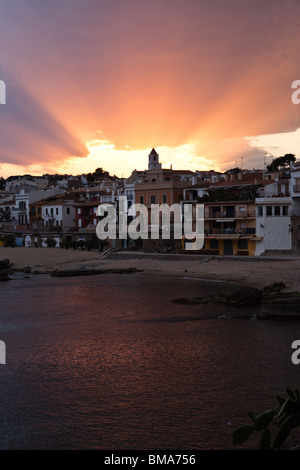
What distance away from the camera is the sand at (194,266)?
46197 millimetres

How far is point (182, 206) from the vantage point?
73.1 meters

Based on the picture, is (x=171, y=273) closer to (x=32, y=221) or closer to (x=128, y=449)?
(x=128, y=449)

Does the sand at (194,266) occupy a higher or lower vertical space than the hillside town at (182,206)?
lower

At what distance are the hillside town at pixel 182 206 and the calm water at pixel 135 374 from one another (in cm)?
2594

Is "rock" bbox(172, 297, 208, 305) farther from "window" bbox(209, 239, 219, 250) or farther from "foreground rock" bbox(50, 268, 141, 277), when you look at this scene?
"window" bbox(209, 239, 219, 250)

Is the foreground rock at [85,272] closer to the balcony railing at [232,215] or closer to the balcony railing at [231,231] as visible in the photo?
the balcony railing at [231,231]

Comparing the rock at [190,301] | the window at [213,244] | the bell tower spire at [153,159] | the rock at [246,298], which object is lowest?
the rock at [190,301]

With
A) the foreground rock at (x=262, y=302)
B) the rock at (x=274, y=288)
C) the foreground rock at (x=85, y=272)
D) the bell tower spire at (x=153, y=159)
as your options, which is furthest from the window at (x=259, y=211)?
the bell tower spire at (x=153, y=159)

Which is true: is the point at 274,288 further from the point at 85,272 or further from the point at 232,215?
the point at 85,272

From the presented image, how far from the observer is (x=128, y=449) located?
14.7 metres

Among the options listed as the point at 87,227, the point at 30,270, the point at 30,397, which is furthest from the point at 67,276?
the point at 30,397

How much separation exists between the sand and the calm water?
40.7 ft

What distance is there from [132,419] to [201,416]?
2401mm

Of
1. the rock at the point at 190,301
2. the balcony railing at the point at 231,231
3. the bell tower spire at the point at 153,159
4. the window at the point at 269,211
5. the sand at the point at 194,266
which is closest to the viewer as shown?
the rock at the point at 190,301
